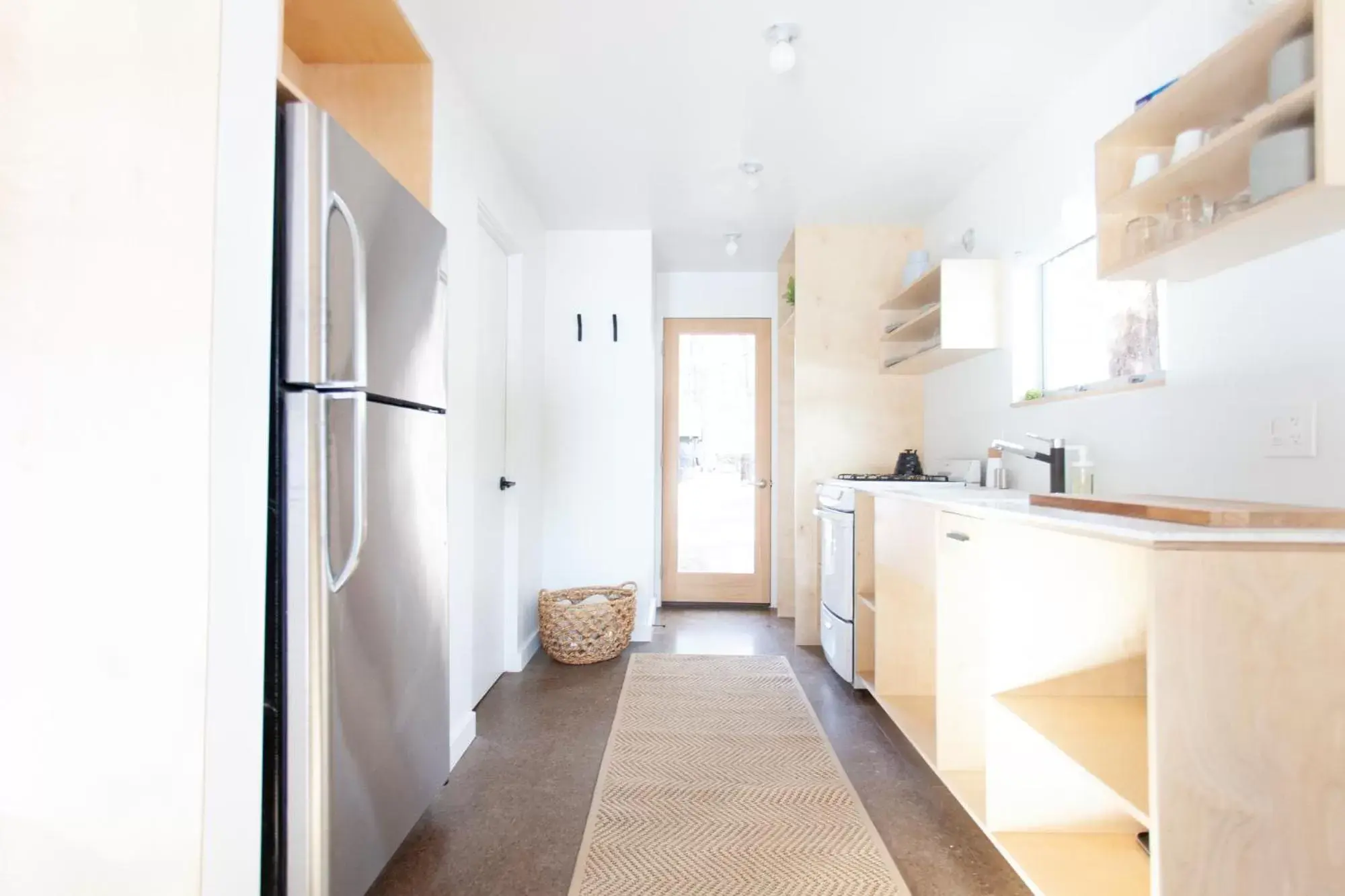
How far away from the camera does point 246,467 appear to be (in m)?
0.97

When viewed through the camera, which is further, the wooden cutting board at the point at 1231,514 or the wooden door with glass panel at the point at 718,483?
the wooden door with glass panel at the point at 718,483

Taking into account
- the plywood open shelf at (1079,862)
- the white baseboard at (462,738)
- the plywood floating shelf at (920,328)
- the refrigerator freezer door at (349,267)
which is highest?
the plywood floating shelf at (920,328)

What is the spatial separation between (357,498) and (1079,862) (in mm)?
1723

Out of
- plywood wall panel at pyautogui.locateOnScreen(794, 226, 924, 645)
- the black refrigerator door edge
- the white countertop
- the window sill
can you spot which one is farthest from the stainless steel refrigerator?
plywood wall panel at pyautogui.locateOnScreen(794, 226, 924, 645)

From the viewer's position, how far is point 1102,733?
1402 mm

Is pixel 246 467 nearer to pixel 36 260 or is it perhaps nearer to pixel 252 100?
pixel 36 260

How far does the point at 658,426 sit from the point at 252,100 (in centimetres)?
378

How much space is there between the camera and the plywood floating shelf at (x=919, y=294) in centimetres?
298

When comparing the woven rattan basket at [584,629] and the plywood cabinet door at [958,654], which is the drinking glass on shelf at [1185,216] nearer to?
the plywood cabinet door at [958,654]

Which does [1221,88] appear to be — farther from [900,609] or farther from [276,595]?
[276,595]

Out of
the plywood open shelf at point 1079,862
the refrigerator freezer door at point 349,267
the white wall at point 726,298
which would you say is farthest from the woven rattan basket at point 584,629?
the white wall at point 726,298

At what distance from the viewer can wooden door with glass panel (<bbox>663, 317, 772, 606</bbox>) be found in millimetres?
4703

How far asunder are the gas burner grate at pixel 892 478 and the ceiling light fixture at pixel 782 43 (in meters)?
1.84

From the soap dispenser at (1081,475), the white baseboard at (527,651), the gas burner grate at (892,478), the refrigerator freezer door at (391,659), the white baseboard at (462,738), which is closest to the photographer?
the refrigerator freezer door at (391,659)
